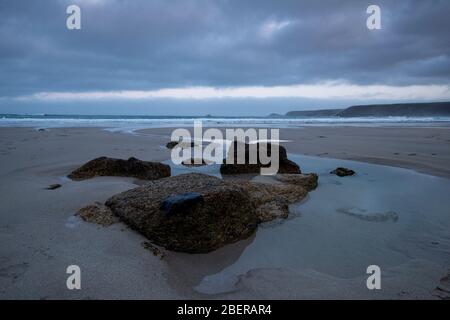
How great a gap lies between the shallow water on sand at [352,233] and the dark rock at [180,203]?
62 centimetres

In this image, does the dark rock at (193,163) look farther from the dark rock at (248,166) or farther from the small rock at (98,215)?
the small rock at (98,215)

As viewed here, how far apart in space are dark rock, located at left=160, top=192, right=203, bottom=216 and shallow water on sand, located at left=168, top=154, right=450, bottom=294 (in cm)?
62

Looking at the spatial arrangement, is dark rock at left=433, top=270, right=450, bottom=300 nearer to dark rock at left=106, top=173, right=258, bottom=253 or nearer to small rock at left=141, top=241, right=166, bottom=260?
dark rock at left=106, top=173, right=258, bottom=253

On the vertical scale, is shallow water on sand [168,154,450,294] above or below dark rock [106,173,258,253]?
below

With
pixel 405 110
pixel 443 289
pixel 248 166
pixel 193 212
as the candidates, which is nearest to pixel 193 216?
pixel 193 212

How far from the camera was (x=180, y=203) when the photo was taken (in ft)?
8.30

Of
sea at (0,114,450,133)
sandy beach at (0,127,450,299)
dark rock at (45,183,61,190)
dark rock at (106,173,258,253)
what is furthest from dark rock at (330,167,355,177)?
sea at (0,114,450,133)

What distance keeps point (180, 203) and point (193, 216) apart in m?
0.16

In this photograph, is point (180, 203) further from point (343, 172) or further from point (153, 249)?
point (343, 172)

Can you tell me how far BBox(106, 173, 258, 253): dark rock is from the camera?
2.47m

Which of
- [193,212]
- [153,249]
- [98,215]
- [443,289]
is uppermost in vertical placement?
[193,212]

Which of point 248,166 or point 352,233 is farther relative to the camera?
point 248,166
